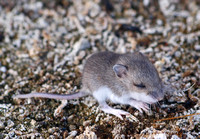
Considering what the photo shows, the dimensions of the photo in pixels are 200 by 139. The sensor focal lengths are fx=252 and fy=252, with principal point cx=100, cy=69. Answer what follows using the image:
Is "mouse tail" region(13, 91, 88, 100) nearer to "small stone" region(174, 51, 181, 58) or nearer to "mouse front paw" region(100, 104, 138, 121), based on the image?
"mouse front paw" region(100, 104, 138, 121)

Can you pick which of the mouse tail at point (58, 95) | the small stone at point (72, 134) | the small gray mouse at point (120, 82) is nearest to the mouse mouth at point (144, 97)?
the small gray mouse at point (120, 82)

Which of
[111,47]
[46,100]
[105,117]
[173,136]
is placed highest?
[111,47]

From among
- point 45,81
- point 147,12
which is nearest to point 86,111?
point 45,81

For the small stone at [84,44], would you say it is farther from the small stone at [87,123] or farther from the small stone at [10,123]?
the small stone at [10,123]

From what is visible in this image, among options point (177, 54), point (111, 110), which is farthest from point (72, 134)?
point (177, 54)

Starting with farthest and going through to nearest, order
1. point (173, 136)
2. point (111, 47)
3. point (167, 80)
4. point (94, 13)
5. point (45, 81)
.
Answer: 1. point (94, 13)
2. point (111, 47)
3. point (45, 81)
4. point (167, 80)
5. point (173, 136)

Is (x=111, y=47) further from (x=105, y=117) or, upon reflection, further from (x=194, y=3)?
(x=194, y=3)
